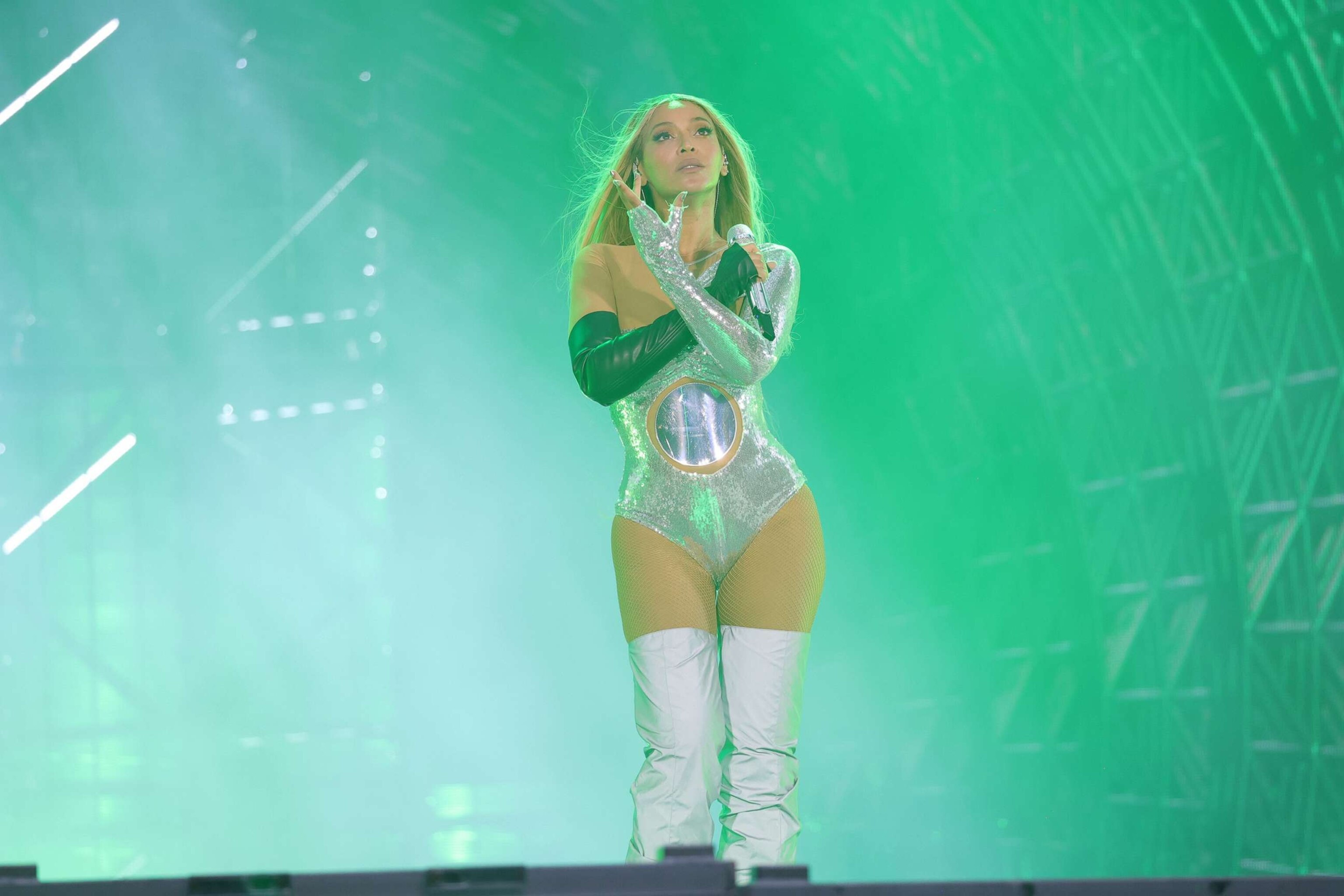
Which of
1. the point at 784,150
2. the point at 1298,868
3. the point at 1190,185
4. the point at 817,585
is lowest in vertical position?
the point at 1298,868

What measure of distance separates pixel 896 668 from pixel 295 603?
12.4 feet

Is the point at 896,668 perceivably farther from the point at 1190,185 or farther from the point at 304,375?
the point at 304,375

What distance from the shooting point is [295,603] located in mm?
7270

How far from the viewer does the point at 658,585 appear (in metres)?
2.36

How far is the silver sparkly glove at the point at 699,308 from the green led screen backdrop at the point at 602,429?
1316 millimetres

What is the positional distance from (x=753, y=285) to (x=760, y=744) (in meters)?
0.89

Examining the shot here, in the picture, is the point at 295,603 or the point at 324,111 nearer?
the point at 324,111

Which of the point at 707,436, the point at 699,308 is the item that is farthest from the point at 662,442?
the point at 699,308

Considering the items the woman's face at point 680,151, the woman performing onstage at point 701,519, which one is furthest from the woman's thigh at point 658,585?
the woman's face at point 680,151

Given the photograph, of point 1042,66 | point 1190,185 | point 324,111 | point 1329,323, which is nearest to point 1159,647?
point 1329,323

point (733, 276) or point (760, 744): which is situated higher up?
point (733, 276)

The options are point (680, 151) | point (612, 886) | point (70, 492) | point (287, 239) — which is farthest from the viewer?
point (287, 239)

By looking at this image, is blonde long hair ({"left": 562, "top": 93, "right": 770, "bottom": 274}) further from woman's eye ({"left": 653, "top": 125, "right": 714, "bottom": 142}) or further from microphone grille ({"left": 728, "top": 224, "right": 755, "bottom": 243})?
microphone grille ({"left": 728, "top": 224, "right": 755, "bottom": 243})

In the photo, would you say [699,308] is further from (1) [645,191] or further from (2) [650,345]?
(1) [645,191]
